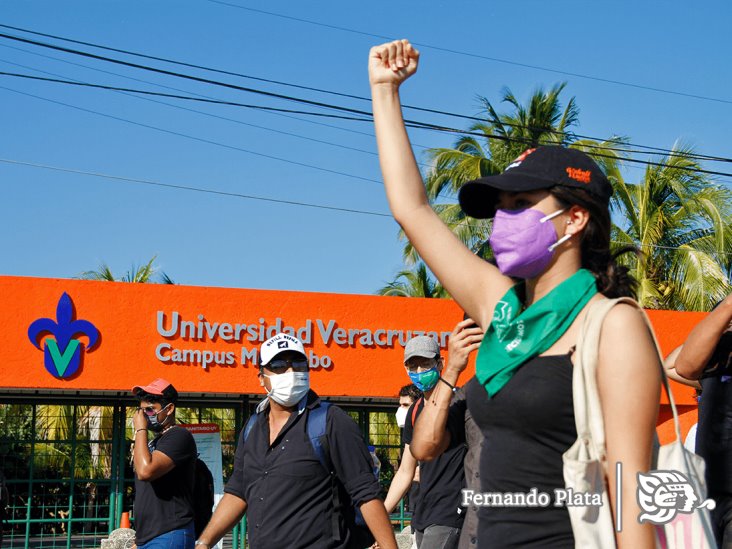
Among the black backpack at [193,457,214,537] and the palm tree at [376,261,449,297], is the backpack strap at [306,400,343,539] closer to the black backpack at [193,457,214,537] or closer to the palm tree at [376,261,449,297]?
the black backpack at [193,457,214,537]

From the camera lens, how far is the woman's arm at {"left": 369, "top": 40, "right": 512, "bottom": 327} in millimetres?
2594

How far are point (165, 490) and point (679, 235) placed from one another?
22202 mm

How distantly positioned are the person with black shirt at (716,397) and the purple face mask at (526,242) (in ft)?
6.71

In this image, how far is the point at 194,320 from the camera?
16.3 m

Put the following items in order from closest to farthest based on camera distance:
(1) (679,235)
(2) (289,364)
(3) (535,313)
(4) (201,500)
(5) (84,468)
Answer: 1. (3) (535,313)
2. (2) (289,364)
3. (4) (201,500)
4. (5) (84,468)
5. (1) (679,235)

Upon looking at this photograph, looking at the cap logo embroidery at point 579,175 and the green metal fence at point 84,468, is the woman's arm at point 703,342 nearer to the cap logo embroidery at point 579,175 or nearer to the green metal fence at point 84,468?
the cap logo embroidery at point 579,175

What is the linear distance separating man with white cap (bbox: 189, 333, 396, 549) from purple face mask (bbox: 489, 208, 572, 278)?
11.2 feet

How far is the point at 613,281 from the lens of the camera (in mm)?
2408

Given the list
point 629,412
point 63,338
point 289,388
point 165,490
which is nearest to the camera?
point 629,412

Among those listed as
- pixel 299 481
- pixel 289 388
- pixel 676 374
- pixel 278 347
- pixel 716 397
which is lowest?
pixel 299 481

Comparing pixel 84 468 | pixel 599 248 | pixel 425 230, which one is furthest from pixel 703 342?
pixel 84 468

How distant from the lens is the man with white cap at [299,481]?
5637 millimetres

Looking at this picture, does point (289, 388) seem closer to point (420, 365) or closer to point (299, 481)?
point (299, 481)

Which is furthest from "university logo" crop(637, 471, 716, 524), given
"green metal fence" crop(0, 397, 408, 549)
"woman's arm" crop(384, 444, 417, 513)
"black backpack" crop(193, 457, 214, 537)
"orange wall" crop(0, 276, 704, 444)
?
"orange wall" crop(0, 276, 704, 444)
